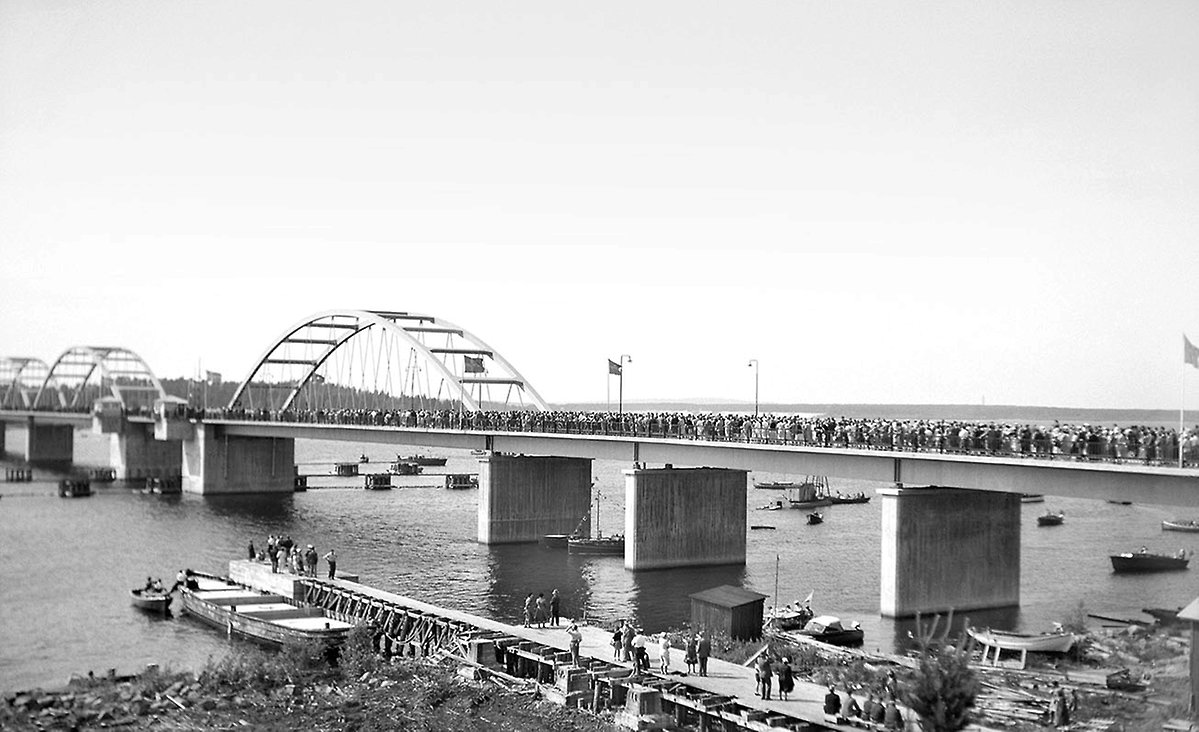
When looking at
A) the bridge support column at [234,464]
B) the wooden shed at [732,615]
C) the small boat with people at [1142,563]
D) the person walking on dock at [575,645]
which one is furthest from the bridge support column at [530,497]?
the bridge support column at [234,464]

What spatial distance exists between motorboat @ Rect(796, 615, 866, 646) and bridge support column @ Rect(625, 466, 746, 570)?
1902 centimetres

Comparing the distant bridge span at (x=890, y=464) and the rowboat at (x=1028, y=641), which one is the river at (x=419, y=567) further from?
the distant bridge span at (x=890, y=464)

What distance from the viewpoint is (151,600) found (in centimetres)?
5041

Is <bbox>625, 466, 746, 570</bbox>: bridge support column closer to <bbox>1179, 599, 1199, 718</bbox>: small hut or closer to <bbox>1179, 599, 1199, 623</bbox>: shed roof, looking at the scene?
<bbox>1179, 599, 1199, 623</bbox>: shed roof

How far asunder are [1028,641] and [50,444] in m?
144

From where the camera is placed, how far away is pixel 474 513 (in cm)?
9575

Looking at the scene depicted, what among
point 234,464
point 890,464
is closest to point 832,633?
point 890,464

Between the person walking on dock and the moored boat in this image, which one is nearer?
the person walking on dock

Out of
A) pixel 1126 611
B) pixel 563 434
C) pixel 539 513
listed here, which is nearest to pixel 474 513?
pixel 539 513

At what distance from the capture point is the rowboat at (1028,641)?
3819cm

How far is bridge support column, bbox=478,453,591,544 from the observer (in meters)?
73.2

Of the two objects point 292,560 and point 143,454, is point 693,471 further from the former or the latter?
point 143,454

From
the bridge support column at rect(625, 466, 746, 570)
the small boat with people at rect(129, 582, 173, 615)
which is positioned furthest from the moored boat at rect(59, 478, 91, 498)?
the bridge support column at rect(625, 466, 746, 570)

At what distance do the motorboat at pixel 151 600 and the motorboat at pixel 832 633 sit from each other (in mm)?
26568
